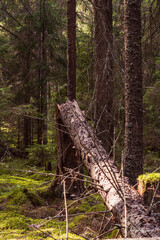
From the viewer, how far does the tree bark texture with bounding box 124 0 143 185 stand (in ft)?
14.0

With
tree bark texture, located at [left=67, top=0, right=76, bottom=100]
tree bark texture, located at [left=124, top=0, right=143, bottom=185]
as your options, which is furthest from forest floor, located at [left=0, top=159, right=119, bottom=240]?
tree bark texture, located at [left=67, top=0, right=76, bottom=100]

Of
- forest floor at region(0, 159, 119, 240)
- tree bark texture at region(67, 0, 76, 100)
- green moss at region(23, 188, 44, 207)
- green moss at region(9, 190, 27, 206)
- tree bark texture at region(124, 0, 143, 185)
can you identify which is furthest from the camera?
tree bark texture at region(67, 0, 76, 100)

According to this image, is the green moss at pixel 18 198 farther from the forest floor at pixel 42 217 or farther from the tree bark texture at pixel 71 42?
the tree bark texture at pixel 71 42

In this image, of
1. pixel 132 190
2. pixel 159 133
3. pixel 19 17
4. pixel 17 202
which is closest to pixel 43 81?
pixel 19 17

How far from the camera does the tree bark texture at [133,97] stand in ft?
14.0

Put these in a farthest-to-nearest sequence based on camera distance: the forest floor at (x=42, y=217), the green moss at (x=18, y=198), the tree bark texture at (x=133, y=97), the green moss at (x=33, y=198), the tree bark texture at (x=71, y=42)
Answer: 1. the tree bark texture at (x=71, y=42)
2. the green moss at (x=33, y=198)
3. the green moss at (x=18, y=198)
4. the tree bark texture at (x=133, y=97)
5. the forest floor at (x=42, y=217)

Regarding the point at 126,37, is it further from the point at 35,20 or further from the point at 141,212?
the point at 35,20

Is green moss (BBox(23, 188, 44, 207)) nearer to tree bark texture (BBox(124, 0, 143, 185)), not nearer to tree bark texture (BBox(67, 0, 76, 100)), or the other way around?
tree bark texture (BBox(124, 0, 143, 185))

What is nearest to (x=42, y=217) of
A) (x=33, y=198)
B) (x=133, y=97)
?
(x=33, y=198)

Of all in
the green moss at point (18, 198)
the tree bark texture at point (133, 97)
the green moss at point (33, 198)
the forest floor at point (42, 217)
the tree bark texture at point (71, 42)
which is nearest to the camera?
the forest floor at point (42, 217)

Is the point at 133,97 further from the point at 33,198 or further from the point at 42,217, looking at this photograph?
the point at 33,198

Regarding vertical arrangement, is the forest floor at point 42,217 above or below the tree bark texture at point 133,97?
below

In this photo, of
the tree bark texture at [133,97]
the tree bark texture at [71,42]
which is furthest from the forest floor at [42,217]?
the tree bark texture at [71,42]

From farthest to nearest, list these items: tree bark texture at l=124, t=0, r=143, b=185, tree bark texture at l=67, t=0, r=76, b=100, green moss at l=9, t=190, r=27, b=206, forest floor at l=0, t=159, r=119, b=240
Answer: tree bark texture at l=67, t=0, r=76, b=100 < green moss at l=9, t=190, r=27, b=206 < tree bark texture at l=124, t=0, r=143, b=185 < forest floor at l=0, t=159, r=119, b=240
